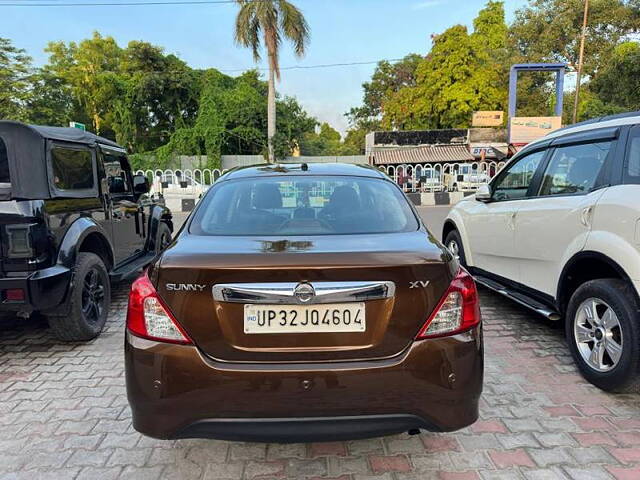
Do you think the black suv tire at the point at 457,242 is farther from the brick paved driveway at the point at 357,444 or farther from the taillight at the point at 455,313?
the taillight at the point at 455,313

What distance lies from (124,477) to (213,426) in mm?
827

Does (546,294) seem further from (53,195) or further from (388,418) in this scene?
(53,195)

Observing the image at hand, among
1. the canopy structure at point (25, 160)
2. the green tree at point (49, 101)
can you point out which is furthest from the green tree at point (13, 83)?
the canopy structure at point (25, 160)

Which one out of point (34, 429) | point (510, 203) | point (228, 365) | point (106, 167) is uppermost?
point (106, 167)

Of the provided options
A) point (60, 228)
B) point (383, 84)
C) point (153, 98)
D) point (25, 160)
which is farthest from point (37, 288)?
point (383, 84)

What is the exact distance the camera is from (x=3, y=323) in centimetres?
500

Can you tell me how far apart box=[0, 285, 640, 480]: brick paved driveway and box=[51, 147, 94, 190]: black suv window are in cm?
168

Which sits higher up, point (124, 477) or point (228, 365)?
point (228, 365)

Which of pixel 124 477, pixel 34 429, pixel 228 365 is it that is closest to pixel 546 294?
pixel 228 365

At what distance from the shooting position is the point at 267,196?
302 centimetres

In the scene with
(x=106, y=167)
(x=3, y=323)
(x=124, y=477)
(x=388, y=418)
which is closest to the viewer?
(x=388, y=418)

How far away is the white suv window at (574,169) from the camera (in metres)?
3.57

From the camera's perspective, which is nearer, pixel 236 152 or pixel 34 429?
pixel 34 429

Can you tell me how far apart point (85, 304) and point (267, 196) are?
246cm
